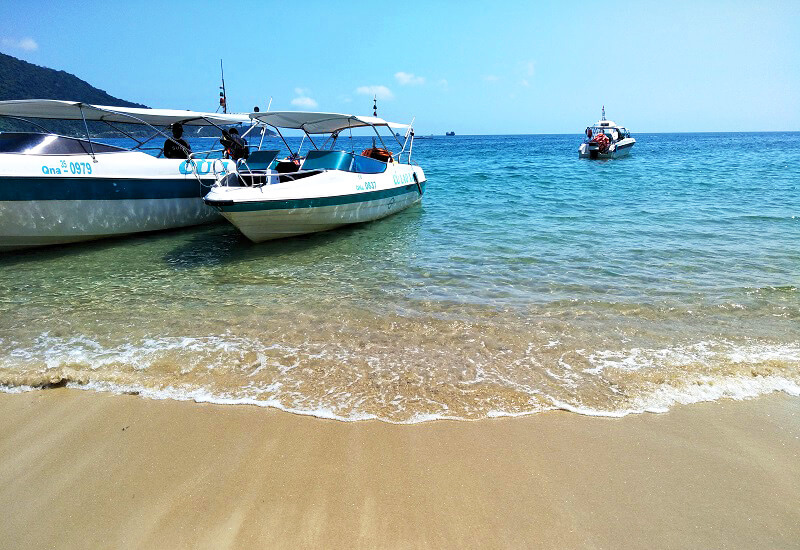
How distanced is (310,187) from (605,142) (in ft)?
107

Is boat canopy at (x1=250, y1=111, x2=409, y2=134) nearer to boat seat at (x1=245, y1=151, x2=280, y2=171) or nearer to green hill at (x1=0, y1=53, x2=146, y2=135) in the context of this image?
boat seat at (x1=245, y1=151, x2=280, y2=171)

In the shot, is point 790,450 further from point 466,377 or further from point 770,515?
point 466,377

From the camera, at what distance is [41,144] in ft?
30.6

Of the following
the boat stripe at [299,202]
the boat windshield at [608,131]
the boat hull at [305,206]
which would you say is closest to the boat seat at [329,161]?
the boat hull at [305,206]

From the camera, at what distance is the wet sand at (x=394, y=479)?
2715mm

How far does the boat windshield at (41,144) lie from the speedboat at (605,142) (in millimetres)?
35074

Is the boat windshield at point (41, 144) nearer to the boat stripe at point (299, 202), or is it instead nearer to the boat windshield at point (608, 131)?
the boat stripe at point (299, 202)

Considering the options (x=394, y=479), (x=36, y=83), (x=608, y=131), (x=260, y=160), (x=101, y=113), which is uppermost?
(x=36, y=83)

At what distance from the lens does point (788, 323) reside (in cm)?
576

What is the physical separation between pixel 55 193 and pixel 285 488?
925 centimetres

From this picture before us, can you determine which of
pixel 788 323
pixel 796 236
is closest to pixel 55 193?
pixel 788 323

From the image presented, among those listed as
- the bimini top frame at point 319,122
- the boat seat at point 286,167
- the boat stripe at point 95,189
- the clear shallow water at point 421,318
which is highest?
the bimini top frame at point 319,122

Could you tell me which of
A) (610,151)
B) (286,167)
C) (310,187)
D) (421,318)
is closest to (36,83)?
(610,151)

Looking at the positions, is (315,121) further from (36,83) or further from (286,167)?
(36,83)
